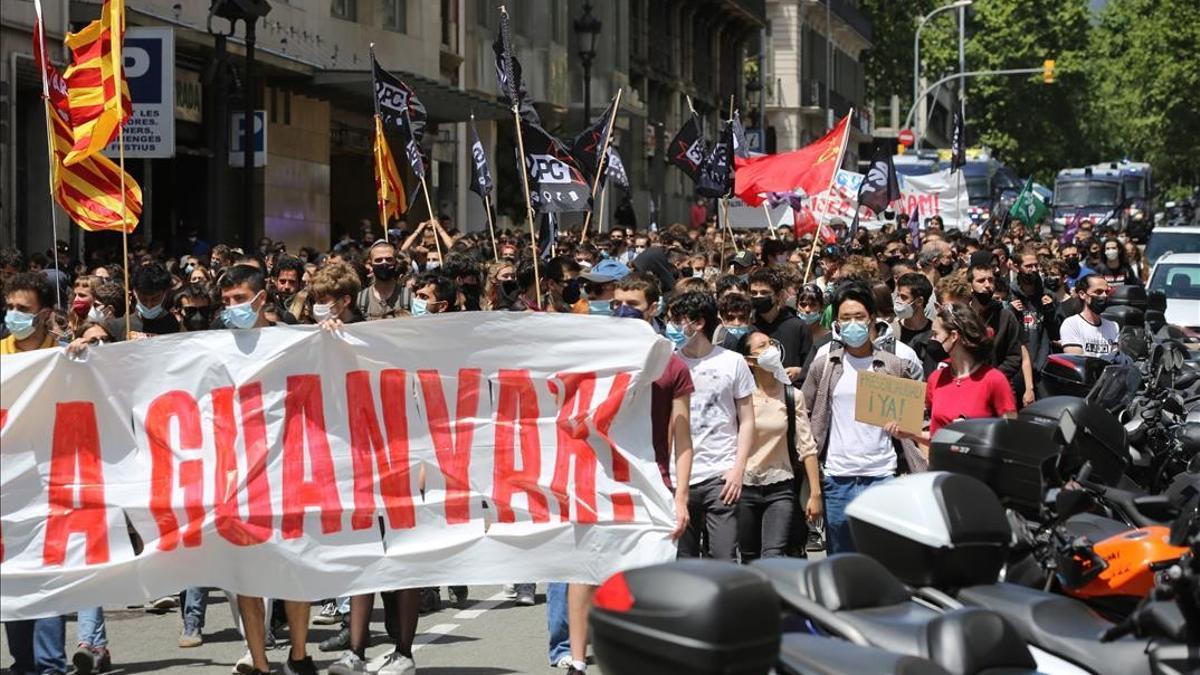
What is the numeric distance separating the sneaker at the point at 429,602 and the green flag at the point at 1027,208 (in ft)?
99.5

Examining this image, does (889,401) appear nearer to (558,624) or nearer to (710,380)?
(710,380)

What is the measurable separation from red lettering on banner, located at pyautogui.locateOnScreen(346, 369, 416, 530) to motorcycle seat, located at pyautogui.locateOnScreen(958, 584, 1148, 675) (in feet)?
11.1

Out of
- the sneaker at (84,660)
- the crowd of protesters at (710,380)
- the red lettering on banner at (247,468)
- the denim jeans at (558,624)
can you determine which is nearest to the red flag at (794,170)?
the crowd of protesters at (710,380)

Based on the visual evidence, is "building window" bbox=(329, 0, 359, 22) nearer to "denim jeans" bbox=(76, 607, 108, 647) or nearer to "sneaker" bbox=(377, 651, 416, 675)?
"denim jeans" bbox=(76, 607, 108, 647)

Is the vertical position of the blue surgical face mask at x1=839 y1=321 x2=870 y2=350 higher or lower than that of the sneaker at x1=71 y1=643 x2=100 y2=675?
higher

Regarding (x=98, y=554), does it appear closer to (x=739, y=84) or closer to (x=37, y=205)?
(x=37, y=205)

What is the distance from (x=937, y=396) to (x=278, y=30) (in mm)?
23071

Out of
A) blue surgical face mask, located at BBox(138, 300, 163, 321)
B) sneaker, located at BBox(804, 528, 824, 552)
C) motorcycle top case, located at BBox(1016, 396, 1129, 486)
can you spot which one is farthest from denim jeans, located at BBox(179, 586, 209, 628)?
motorcycle top case, located at BBox(1016, 396, 1129, 486)

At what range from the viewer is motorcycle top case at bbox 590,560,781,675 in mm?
4555

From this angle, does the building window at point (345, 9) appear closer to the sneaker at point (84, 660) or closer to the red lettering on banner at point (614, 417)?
the sneaker at point (84, 660)

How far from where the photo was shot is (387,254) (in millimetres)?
13875

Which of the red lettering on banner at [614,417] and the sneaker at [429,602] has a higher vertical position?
the red lettering on banner at [614,417]

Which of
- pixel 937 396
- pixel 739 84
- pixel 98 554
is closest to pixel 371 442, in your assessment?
pixel 98 554

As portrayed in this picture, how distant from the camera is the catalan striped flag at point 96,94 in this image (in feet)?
40.9
